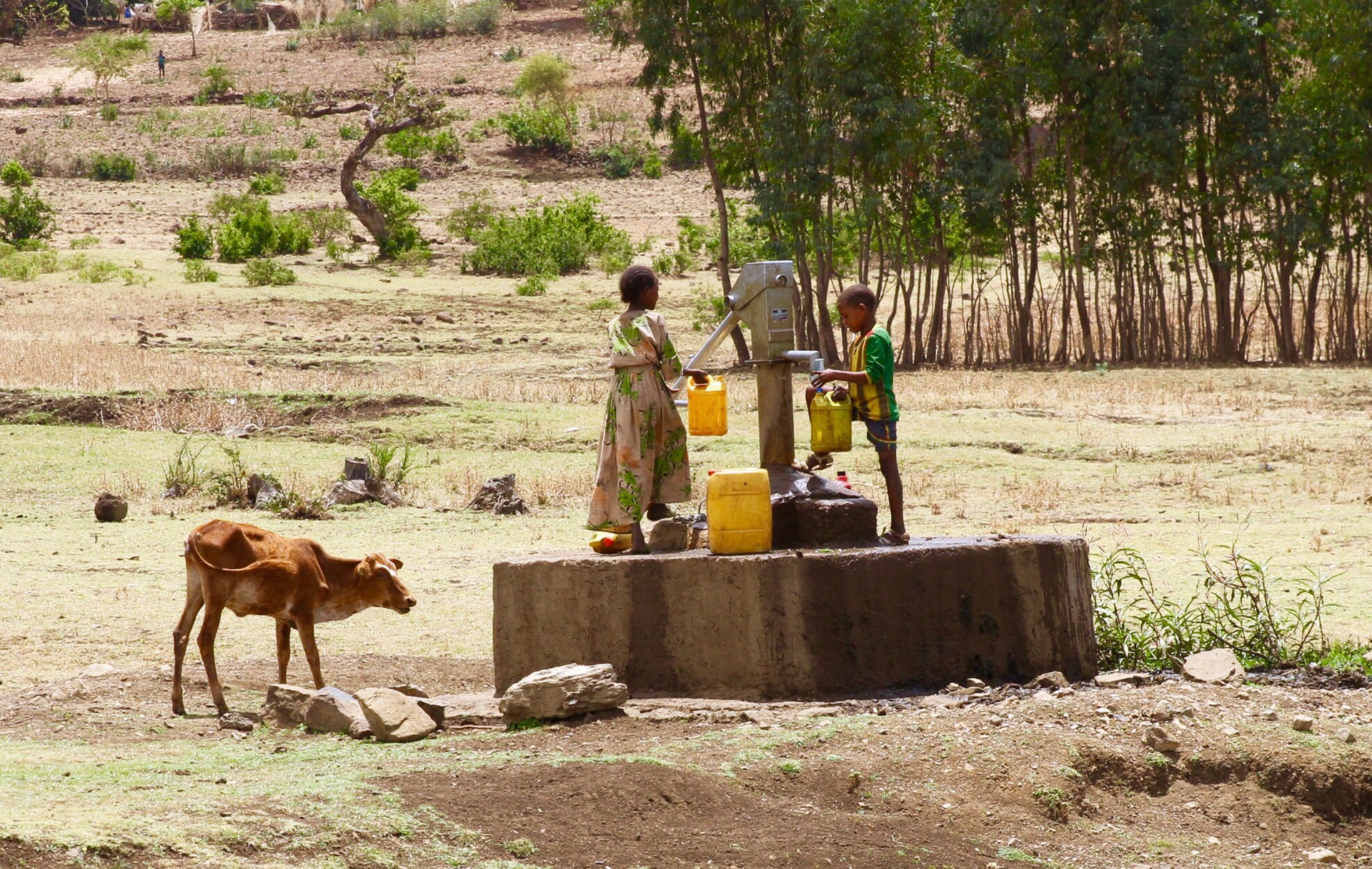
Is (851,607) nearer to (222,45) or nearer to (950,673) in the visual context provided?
(950,673)

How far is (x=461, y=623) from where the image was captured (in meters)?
8.29

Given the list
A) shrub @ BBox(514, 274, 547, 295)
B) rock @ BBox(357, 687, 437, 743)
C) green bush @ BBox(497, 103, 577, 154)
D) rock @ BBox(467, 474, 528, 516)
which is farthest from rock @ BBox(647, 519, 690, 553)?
green bush @ BBox(497, 103, 577, 154)

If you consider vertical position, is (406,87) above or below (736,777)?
above

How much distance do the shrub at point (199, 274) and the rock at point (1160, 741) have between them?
2322cm

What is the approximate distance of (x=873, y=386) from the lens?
6.30m

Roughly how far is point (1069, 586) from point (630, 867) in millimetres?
2592

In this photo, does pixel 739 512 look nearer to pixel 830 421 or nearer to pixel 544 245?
pixel 830 421

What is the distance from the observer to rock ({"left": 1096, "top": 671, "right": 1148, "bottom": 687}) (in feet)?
20.5

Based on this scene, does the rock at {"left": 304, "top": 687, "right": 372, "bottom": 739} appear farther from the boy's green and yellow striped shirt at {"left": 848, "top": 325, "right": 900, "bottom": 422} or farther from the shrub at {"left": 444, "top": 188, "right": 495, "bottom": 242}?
the shrub at {"left": 444, "top": 188, "right": 495, "bottom": 242}

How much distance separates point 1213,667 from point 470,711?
2.97m

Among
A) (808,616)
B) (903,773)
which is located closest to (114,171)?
(808,616)

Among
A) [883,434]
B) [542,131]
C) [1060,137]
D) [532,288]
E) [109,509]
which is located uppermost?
[542,131]

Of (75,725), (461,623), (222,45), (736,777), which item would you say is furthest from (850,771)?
(222,45)

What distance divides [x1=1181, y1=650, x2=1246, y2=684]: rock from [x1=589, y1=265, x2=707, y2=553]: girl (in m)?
2.16
